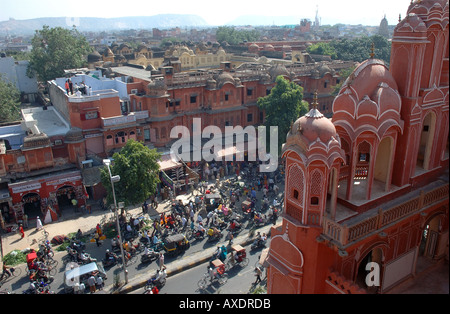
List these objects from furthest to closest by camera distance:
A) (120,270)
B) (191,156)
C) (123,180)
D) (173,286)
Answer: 1. (191,156)
2. (123,180)
3. (120,270)
4. (173,286)

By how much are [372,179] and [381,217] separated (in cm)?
140

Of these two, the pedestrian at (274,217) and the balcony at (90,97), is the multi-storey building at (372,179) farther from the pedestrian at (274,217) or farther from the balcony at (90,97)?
the balcony at (90,97)

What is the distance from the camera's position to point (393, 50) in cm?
1288

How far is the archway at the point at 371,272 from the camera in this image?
40.2 ft

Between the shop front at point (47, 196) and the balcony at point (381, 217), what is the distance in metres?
18.8

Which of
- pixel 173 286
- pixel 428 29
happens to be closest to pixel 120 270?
pixel 173 286

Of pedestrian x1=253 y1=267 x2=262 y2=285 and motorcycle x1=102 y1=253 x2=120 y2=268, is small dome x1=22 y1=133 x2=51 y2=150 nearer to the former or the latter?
motorcycle x1=102 y1=253 x2=120 y2=268

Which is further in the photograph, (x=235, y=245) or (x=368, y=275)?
(x=235, y=245)

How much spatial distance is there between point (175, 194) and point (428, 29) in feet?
59.4

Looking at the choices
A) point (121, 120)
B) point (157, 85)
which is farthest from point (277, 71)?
point (121, 120)

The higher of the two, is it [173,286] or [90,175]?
[90,175]

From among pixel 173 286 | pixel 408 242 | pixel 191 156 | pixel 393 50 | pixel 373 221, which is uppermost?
pixel 393 50

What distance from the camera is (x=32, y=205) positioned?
25.0 m

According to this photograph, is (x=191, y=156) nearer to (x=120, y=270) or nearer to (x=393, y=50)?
(x=120, y=270)
